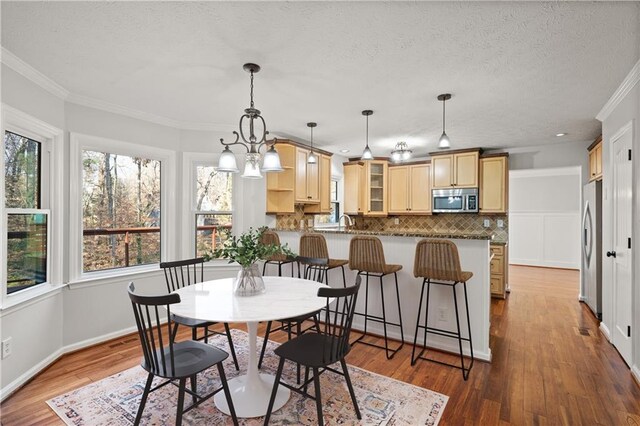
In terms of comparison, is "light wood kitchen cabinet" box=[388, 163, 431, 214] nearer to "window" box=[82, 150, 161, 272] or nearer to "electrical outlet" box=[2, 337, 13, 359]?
"window" box=[82, 150, 161, 272]

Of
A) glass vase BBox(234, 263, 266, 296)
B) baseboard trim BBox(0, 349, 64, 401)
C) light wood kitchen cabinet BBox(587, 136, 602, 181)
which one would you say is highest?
light wood kitchen cabinet BBox(587, 136, 602, 181)

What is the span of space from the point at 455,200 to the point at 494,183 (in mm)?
640

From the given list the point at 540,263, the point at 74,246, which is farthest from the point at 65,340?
the point at 540,263

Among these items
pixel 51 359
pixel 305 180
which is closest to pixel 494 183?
pixel 305 180

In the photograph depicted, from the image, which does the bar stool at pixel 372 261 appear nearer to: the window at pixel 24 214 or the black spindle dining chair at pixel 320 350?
the black spindle dining chair at pixel 320 350

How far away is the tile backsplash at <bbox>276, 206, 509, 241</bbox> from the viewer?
4.99 metres

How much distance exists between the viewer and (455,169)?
5355mm

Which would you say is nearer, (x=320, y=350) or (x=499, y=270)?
(x=320, y=350)

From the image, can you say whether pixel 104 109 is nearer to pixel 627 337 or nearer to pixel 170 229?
pixel 170 229

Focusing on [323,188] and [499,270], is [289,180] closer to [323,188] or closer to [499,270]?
[323,188]

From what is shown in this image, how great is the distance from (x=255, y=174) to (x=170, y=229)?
186 centimetres

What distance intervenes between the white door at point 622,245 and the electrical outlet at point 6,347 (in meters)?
4.99

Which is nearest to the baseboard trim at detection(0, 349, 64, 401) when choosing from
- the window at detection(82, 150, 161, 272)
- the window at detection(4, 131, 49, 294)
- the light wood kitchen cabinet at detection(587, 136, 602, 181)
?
the window at detection(4, 131, 49, 294)

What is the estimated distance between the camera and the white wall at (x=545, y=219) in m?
7.50
